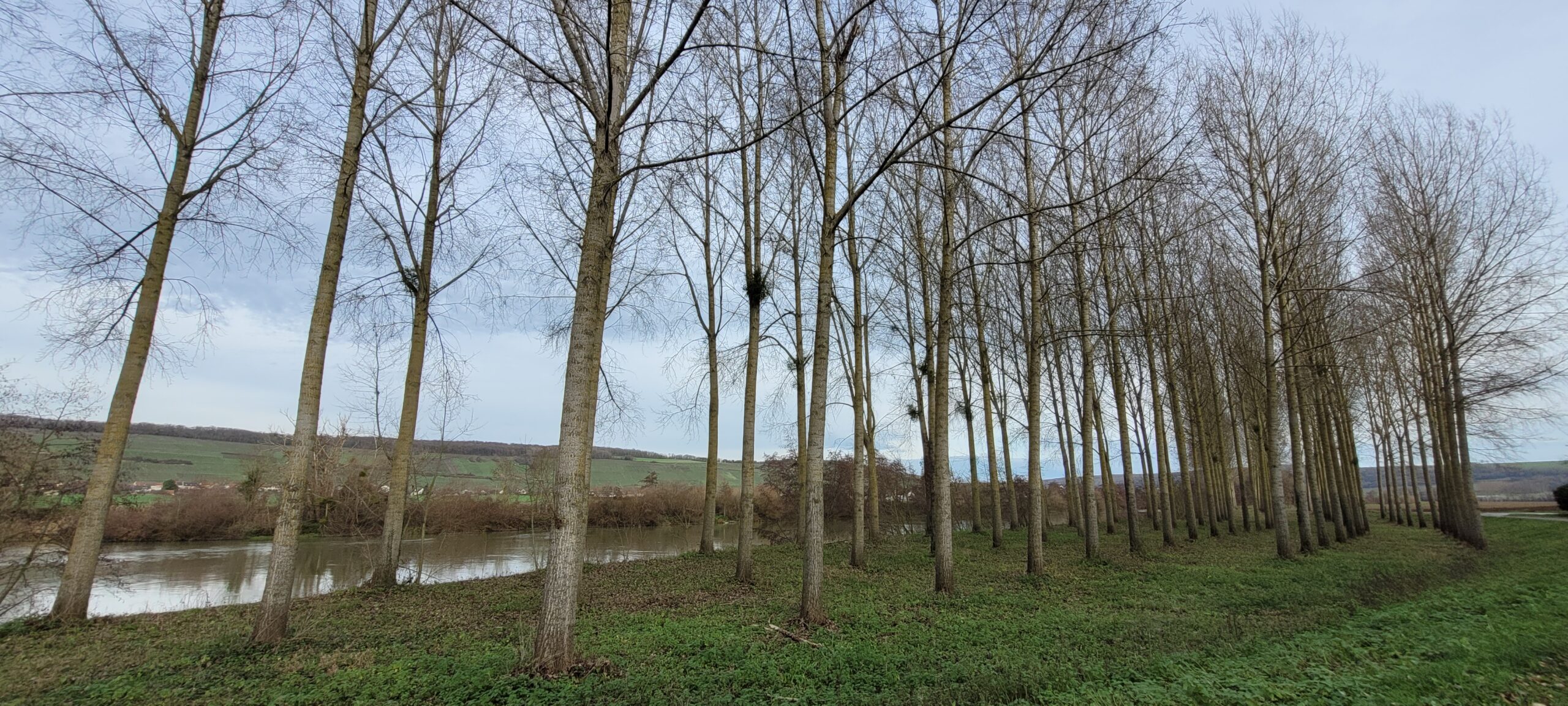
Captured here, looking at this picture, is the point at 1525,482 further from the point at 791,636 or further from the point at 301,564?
the point at 301,564

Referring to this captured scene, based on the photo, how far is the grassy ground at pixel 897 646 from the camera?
14.5 feet

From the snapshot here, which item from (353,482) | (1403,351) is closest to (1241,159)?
(1403,351)

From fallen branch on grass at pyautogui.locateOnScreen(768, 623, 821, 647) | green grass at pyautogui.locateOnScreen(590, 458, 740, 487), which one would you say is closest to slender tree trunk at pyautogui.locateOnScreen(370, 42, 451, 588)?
fallen branch on grass at pyautogui.locateOnScreen(768, 623, 821, 647)

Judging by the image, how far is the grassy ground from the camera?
442cm

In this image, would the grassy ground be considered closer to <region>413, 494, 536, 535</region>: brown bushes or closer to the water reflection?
the water reflection

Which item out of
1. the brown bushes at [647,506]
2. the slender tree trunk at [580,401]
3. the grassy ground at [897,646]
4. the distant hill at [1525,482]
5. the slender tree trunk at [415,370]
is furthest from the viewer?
the distant hill at [1525,482]

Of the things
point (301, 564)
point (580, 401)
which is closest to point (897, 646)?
point (580, 401)

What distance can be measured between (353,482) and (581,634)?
1693 cm

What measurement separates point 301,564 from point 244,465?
44.4 ft

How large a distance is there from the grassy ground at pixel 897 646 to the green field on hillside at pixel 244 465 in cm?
690

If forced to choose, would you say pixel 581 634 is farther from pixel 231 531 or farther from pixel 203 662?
pixel 231 531

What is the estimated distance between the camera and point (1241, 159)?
1466 cm

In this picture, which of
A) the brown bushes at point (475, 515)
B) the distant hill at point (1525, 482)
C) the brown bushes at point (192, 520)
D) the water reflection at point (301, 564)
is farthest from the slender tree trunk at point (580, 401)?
the distant hill at point (1525, 482)

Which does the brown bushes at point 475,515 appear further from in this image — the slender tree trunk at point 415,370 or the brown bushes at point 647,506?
the slender tree trunk at point 415,370
